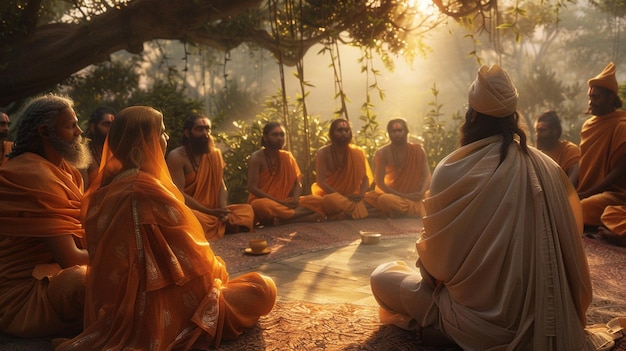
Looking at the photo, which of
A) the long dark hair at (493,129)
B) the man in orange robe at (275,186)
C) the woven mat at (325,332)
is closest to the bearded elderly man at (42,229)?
the woven mat at (325,332)

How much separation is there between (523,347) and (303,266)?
9.19ft

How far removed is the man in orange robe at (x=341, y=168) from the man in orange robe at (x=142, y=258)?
17.8 feet

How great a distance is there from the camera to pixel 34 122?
11.8 feet

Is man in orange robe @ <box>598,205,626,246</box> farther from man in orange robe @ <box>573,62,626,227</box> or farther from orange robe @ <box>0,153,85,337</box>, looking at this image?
orange robe @ <box>0,153,85,337</box>

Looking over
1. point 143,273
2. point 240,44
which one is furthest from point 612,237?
point 240,44

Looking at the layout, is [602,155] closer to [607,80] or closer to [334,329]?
[607,80]

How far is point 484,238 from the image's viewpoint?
10.1 feet

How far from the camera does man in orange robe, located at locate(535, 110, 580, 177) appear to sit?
7.59 metres

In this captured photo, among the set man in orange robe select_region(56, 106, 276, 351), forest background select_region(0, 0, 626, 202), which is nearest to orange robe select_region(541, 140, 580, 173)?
forest background select_region(0, 0, 626, 202)

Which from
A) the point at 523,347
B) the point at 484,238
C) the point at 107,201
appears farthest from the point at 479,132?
the point at 107,201

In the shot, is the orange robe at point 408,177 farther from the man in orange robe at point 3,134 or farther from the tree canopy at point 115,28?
the man in orange robe at point 3,134

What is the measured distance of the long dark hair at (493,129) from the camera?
3.22m

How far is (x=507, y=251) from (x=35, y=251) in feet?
9.05

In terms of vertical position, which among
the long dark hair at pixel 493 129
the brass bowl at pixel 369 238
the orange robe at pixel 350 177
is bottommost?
the brass bowl at pixel 369 238
